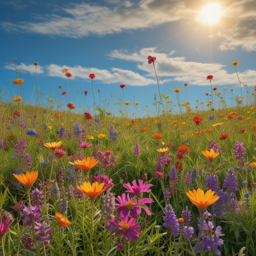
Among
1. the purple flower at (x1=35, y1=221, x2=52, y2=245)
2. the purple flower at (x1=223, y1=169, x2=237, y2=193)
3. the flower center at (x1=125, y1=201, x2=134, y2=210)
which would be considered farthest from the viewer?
the purple flower at (x1=223, y1=169, x2=237, y2=193)

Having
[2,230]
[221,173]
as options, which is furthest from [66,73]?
[2,230]

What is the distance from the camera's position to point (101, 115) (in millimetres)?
5191

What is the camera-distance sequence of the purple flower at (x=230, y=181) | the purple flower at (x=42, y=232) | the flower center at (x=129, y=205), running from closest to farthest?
the flower center at (x=129, y=205) → the purple flower at (x=42, y=232) → the purple flower at (x=230, y=181)

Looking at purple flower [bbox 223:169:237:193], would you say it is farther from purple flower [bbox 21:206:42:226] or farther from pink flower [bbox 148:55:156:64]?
pink flower [bbox 148:55:156:64]

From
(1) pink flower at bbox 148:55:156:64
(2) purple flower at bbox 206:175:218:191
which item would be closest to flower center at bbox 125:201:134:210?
(2) purple flower at bbox 206:175:218:191

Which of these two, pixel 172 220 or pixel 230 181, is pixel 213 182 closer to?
pixel 230 181

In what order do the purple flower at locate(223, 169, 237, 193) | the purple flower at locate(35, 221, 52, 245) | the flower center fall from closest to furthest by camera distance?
the flower center < the purple flower at locate(35, 221, 52, 245) < the purple flower at locate(223, 169, 237, 193)

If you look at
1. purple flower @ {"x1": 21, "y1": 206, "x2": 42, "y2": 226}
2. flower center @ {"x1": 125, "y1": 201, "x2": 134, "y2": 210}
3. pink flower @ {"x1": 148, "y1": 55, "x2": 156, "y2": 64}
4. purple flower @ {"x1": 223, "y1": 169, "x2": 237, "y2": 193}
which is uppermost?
pink flower @ {"x1": 148, "y1": 55, "x2": 156, "y2": 64}

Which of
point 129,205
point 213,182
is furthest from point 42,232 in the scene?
point 213,182

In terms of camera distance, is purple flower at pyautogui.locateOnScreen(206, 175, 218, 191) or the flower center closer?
the flower center

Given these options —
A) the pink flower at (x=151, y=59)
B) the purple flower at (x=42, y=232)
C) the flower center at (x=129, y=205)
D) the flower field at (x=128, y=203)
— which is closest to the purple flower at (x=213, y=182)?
the flower field at (x=128, y=203)

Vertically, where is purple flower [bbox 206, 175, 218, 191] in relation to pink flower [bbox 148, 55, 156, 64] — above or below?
below

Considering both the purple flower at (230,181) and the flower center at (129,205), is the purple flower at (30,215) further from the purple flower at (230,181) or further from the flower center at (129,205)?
the purple flower at (230,181)

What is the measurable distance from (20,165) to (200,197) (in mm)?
1987
